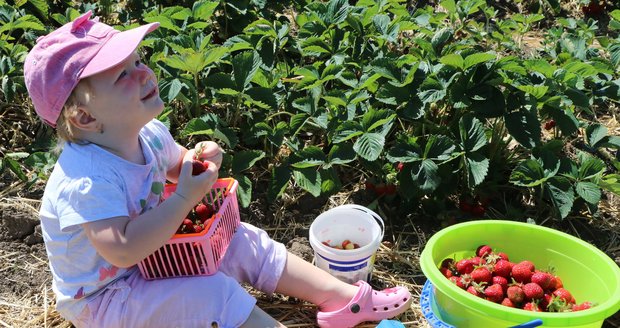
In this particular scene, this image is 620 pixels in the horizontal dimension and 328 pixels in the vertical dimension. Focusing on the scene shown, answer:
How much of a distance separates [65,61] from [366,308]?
4.05ft

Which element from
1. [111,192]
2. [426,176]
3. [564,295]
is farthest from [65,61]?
[564,295]

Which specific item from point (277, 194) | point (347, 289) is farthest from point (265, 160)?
point (347, 289)

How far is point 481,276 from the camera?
7.68ft

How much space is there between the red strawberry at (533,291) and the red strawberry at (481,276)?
4.8 inches

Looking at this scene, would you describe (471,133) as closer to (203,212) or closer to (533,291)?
(533,291)

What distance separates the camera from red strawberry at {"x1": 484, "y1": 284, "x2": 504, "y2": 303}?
228 centimetres

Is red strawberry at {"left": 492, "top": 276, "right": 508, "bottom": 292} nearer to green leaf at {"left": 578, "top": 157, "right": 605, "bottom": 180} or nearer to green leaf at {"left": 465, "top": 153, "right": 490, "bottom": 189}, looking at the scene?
green leaf at {"left": 465, "top": 153, "right": 490, "bottom": 189}

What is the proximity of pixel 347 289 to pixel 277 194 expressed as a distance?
1.84 ft

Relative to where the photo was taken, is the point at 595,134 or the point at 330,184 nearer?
the point at 330,184

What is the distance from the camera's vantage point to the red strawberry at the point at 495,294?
2281mm

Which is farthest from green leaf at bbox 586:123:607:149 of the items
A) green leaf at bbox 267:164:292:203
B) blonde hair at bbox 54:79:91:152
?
blonde hair at bbox 54:79:91:152

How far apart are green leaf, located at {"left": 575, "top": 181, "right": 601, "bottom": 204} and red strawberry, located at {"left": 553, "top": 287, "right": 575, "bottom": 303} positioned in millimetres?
422

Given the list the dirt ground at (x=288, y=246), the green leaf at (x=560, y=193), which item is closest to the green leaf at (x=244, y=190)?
the dirt ground at (x=288, y=246)

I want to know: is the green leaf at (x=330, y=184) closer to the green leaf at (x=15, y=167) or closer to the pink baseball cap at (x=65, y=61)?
the pink baseball cap at (x=65, y=61)
